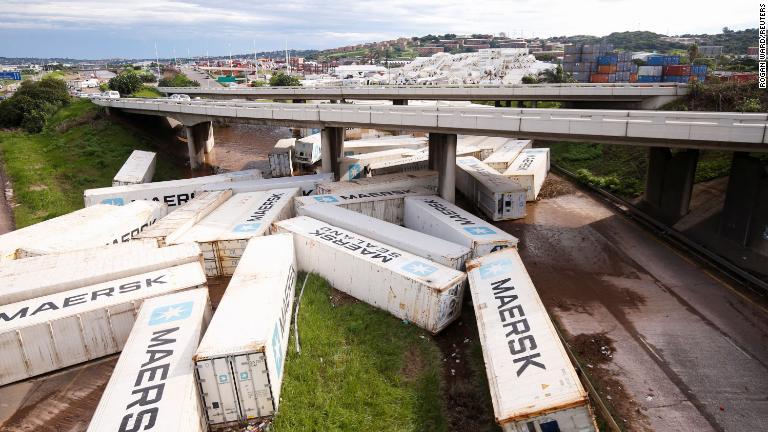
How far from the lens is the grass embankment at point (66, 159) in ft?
133

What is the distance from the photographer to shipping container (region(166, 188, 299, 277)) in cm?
2533

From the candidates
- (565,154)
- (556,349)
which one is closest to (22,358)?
(556,349)

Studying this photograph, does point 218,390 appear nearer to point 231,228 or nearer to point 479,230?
point 231,228

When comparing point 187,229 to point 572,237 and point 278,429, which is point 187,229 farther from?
point 572,237

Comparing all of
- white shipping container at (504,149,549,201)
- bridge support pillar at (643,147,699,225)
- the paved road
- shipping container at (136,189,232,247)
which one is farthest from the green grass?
bridge support pillar at (643,147,699,225)

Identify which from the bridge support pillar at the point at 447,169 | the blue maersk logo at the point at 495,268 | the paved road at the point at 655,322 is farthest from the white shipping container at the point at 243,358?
the bridge support pillar at the point at 447,169

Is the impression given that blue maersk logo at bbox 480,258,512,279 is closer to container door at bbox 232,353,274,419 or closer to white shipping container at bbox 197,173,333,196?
container door at bbox 232,353,274,419

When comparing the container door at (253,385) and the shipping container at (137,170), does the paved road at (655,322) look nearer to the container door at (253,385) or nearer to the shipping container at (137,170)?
the container door at (253,385)

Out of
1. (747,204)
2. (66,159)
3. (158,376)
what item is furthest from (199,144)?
(747,204)

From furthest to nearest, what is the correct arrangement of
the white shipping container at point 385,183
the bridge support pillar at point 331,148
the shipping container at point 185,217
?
the bridge support pillar at point 331,148 < the white shipping container at point 385,183 < the shipping container at point 185,217

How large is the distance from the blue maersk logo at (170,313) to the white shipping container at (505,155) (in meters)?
31.5

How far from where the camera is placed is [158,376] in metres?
14.2

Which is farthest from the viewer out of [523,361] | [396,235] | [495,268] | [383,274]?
[396,235]

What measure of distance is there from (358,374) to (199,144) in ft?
168
